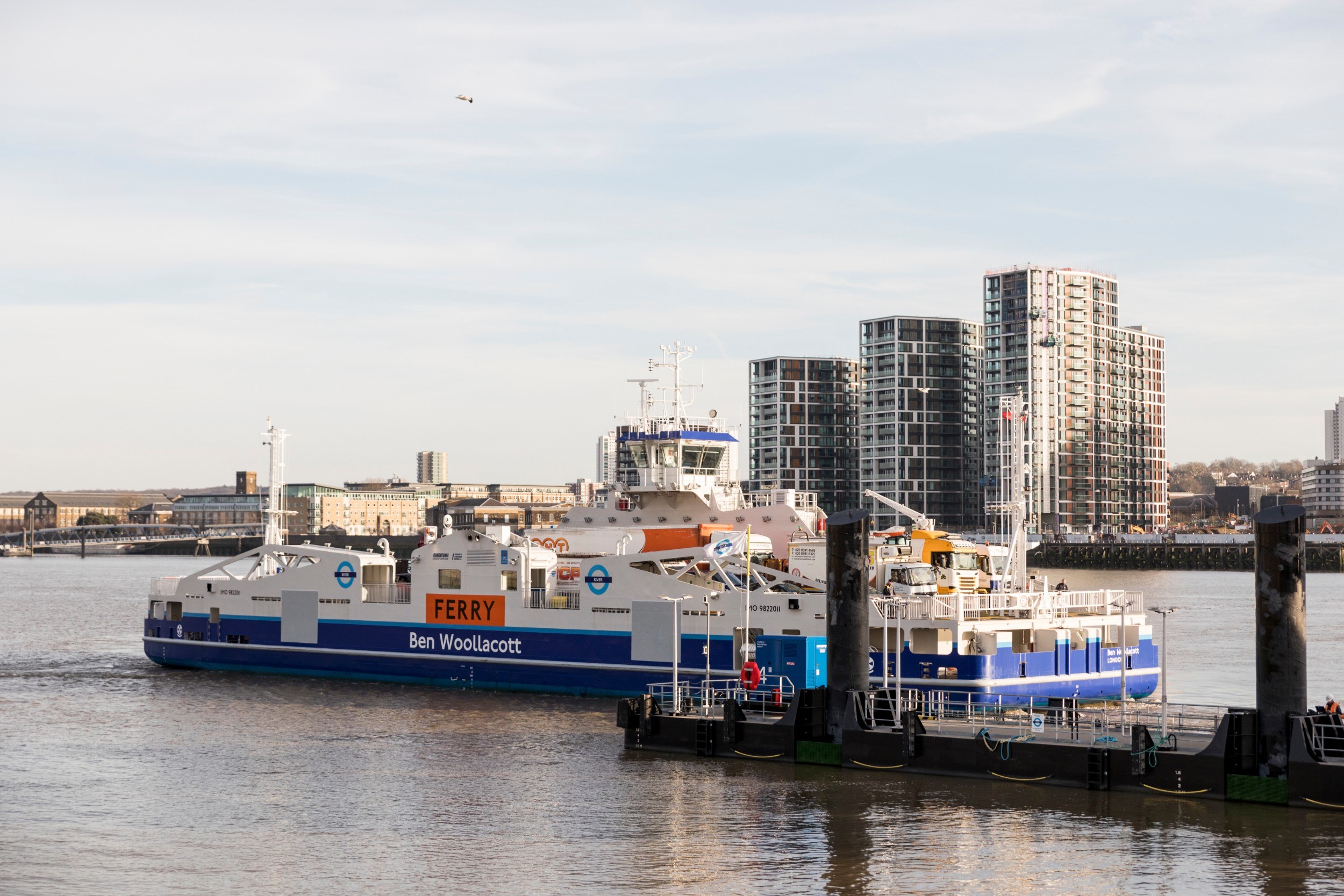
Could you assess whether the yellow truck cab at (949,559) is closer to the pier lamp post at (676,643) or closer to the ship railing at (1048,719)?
the ship railing at (1048,719)

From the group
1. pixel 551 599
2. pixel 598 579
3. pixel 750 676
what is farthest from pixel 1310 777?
pixel 551 599

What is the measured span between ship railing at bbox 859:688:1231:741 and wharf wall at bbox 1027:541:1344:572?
12654cm

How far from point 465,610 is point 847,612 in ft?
61.6

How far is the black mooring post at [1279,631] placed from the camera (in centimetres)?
2470

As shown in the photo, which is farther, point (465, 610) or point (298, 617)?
point (298, 617)

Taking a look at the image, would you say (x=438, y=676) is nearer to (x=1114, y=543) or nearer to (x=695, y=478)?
(x=695, y=478)

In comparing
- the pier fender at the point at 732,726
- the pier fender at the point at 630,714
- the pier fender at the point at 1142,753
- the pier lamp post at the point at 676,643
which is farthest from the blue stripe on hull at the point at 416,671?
the pier fender at the point at 1142,753

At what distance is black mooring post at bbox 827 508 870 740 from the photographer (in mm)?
30266

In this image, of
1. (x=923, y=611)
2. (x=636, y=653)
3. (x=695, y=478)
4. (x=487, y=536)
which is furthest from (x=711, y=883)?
(x=695, y=478)

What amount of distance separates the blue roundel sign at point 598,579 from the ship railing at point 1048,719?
10.9 m

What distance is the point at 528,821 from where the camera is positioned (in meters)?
26.7

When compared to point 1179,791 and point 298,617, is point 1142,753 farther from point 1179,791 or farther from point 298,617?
point 298,617

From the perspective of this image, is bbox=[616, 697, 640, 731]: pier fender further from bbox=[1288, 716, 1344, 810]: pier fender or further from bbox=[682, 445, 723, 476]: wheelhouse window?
bbox=[682, 445, 723, 476]: wheelhouse window

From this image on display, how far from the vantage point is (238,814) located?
89.8ft
